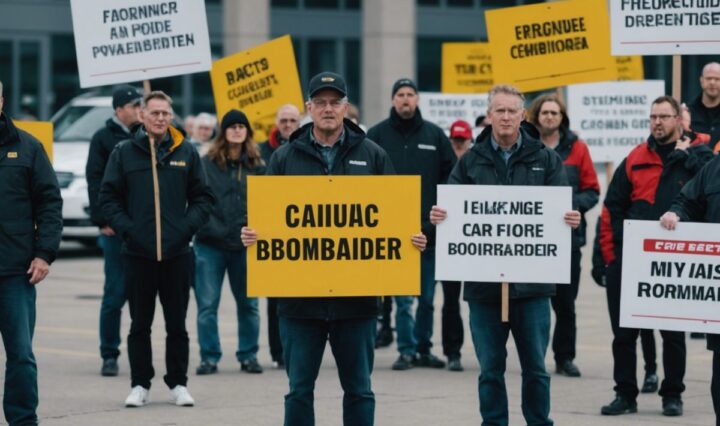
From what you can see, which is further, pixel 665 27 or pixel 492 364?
pixel 665 27

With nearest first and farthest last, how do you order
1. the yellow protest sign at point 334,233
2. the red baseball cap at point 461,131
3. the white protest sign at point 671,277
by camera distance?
the yellow protest sign at point 334,233 → the white protest sign at point 671,277 → the red baseball cap at point 461,131

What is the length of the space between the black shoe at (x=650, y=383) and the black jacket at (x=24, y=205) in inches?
187

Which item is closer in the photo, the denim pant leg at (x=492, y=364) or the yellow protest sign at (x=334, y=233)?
the yellow protest sign at (x=334, y=233)

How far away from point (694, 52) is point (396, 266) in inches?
144

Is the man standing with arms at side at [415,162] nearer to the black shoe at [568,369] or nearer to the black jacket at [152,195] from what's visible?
the black shoe at [568,369]

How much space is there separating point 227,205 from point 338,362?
4.96m

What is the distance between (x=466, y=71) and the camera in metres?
19.6

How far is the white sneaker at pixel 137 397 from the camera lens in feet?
35.3

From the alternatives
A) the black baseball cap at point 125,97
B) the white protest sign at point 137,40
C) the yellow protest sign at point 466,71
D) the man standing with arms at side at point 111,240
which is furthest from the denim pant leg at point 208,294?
the yellow protest sign at point 466,71

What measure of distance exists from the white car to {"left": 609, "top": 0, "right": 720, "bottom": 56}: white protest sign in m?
11.4

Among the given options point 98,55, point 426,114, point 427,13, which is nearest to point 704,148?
point 98,55

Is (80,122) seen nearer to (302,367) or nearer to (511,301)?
(511,301)

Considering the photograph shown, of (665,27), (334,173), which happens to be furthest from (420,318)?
(334,173)

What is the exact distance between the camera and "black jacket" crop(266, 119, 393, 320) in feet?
26.3
